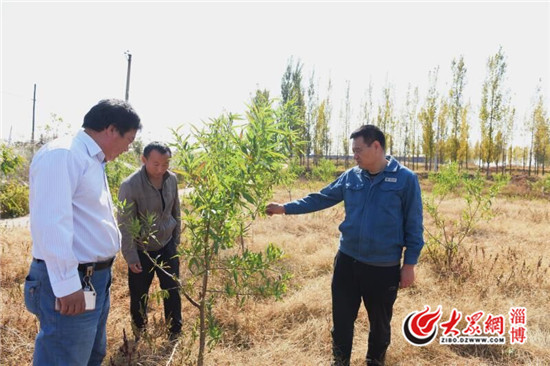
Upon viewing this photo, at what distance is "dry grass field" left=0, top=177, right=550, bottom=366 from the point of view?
285cm

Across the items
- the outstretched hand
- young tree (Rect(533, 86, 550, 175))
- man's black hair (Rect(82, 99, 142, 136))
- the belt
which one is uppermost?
young tree (Rect(533, 86, 550, 175))

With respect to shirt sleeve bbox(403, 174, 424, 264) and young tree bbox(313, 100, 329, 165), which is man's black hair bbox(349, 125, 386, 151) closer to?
shirt sleeve bbox(403, 174, 424, 264)

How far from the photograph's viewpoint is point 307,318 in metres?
3.54

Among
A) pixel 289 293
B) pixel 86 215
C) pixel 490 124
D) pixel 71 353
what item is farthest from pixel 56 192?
pixel 490 124

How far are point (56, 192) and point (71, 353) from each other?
29.5 inches

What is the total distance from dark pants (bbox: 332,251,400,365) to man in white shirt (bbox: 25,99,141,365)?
1589mm

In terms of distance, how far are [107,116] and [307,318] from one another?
2741mm

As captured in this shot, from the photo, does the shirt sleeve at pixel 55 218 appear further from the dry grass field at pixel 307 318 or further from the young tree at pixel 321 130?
the young tree at pixel 321 130

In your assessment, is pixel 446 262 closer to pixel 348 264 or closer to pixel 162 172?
pixel 348 264

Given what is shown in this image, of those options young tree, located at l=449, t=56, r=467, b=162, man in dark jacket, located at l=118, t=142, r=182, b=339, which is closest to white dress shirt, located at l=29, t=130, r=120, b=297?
man in dark jacket, located at l=118, t=142, r=182, b=339

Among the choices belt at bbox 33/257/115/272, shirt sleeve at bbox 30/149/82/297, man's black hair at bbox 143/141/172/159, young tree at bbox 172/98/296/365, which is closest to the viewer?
shirt sleeve at bbox 30/149/82/297

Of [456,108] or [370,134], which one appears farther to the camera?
[456,108]

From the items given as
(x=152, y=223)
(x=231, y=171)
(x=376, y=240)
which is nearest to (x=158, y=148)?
(x=152, y=223)

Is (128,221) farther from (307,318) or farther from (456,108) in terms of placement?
(456,108)
